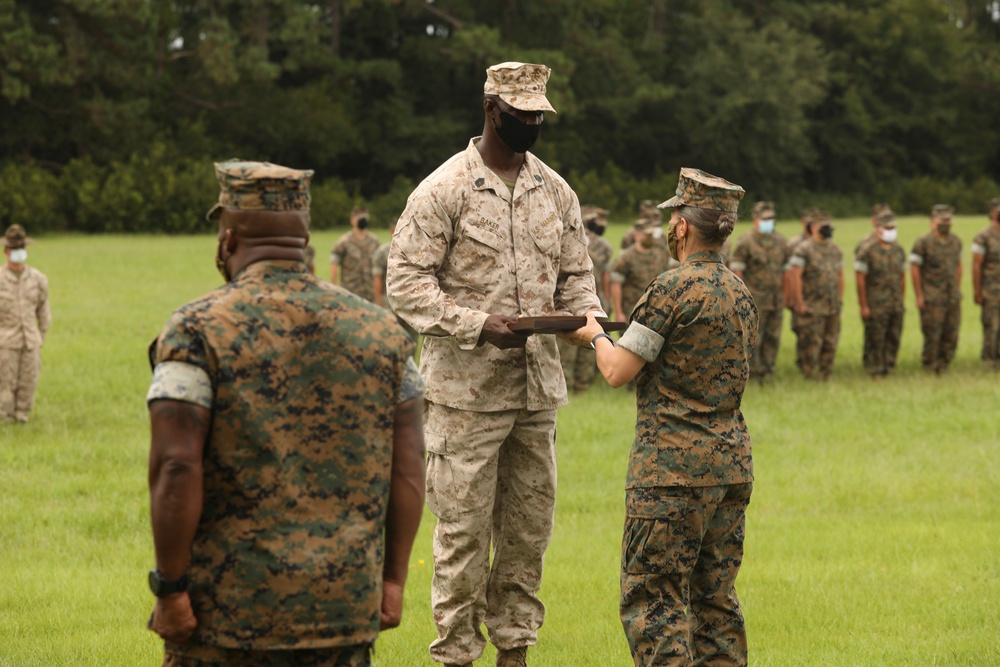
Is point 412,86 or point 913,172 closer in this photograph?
point 412,86

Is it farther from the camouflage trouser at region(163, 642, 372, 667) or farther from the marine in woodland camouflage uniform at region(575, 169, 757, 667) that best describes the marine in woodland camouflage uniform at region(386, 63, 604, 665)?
the camouflage trouser at region(163, 642, 372, 667)

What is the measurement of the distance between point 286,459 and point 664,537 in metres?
1.99

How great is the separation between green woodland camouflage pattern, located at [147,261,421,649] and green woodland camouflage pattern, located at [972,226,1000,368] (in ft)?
55.5

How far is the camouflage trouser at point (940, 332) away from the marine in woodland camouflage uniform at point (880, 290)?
45 centimetres

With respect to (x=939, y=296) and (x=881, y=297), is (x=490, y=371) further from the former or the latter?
(x=939, y=296)

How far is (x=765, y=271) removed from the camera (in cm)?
1778

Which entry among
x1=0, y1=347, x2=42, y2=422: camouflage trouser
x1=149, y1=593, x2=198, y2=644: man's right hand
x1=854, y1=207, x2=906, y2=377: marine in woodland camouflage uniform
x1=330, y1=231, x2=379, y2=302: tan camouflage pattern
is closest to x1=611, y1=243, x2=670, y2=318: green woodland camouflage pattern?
x1=854, y1=207, x2=906, y2=377: marine in woodland camouflage uniform

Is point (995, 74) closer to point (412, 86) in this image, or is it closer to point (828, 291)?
point (412, 86)

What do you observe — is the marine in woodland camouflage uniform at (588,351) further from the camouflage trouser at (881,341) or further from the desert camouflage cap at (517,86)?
the desert camouflage cap at (517,86)

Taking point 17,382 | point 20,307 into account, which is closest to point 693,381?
point 20,307

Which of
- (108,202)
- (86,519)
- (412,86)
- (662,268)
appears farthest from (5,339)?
(412,86)

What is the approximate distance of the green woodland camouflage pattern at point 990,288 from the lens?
18.9 m

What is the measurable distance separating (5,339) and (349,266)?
22.9 feet

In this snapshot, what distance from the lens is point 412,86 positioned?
188ft
